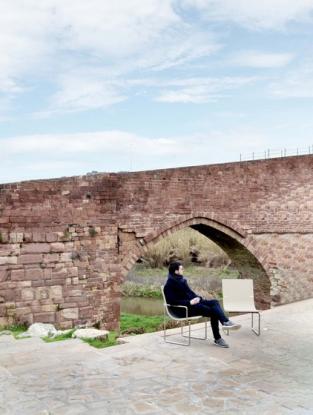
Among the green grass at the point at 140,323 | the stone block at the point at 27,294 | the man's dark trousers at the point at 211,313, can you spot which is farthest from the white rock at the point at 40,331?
the green grass at the point at 140,323

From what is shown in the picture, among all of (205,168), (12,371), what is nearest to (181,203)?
(205,168)

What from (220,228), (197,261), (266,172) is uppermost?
(266,172)

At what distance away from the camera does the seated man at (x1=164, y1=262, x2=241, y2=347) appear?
639cm

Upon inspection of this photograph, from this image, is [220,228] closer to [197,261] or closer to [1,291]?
[1,291]

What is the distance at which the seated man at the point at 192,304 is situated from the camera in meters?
6.39

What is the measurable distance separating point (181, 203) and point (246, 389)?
6761mm

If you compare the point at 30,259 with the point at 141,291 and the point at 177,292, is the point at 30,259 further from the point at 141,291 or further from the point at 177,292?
the point at 141,291

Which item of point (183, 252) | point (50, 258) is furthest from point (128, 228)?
point (183, 252)

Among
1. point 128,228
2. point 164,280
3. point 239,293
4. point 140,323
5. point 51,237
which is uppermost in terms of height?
point 128,228

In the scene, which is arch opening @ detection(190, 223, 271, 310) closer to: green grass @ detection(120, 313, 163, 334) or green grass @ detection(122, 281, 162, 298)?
green grass @ detection(120, 313, 163, 334)

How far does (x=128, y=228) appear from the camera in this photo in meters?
10.4

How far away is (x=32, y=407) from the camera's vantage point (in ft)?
13.9

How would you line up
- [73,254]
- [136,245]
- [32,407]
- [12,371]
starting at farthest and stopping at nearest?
[136,245] → [73,254] → [12,371] → [32,407]

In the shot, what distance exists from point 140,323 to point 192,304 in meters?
8.24
